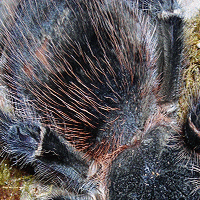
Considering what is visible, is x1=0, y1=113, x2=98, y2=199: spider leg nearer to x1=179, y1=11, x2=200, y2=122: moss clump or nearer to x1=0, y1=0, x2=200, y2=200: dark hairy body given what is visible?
x1=0, y1=0, x2=200, y2=200: dark hairy body

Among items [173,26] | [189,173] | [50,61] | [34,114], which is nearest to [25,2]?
[50,61]

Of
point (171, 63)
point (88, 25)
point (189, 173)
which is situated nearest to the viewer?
point (189, 173)

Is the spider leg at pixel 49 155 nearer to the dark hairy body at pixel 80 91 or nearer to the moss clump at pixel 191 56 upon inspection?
the dark hairy body at pixel 80 91

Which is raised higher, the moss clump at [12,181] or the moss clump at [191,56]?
the moss clump at [191,56]

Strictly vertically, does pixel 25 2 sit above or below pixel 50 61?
above

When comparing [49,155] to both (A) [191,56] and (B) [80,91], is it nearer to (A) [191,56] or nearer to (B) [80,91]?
(B) [80,91]

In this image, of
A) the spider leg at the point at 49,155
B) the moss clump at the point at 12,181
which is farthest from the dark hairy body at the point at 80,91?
the moss clump at the point at 12,181

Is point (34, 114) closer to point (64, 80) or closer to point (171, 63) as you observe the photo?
point (64, 80)

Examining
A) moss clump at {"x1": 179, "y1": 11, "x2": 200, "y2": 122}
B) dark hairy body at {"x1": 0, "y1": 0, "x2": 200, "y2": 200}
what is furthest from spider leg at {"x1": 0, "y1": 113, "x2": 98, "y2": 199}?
moss clump at {"x1": 179, "y1": 11, "x2": 200, "y2": 122}
